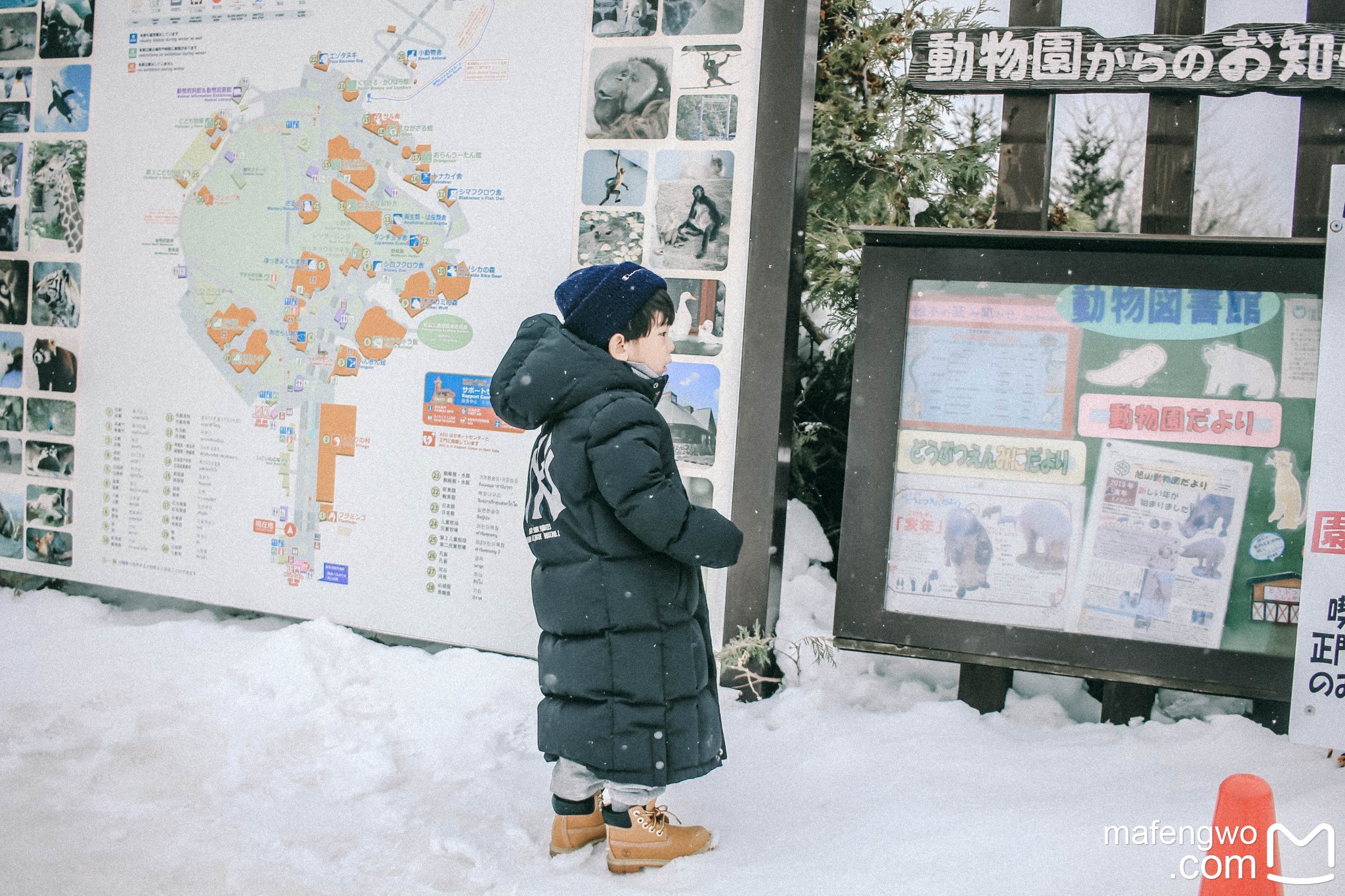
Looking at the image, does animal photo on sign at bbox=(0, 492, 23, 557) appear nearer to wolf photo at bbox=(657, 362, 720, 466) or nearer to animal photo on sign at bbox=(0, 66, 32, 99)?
animal photo on sign at bbox=(0, 66, 32, 99)

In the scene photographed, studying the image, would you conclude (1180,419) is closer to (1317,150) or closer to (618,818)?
(1317,150)

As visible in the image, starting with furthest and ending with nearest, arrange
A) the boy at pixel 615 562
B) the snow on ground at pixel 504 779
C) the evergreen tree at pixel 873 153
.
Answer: the evergreen tree at pixel 873 153
the snow on ground at pixel 504 779
the boy at pixel 615 562

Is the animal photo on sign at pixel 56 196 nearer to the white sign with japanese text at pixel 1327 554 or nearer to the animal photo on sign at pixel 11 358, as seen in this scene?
the animal photo on sign at pixel 11 358

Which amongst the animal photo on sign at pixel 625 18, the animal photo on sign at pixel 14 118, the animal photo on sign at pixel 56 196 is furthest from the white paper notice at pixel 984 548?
the animal photo on sign at pixel 14 118

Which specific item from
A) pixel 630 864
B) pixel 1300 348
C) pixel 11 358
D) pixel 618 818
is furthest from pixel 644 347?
pixel 11 358

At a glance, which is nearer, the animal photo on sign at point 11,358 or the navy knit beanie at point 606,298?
the navy knit beanie at point 606,298

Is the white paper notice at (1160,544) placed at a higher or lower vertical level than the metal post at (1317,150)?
lower

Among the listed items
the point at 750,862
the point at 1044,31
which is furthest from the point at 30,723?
the point at 1044,31

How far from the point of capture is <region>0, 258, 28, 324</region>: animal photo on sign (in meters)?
5.04

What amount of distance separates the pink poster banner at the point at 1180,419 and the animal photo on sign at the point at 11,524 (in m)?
5.00

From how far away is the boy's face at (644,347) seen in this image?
2.64 metres

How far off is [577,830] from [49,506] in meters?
3.71

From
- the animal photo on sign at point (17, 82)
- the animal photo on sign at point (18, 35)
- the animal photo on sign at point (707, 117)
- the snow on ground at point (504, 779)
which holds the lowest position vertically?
the snow on ground at point (504, 779)

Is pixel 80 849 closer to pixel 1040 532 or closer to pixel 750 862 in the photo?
pixel 750 862
